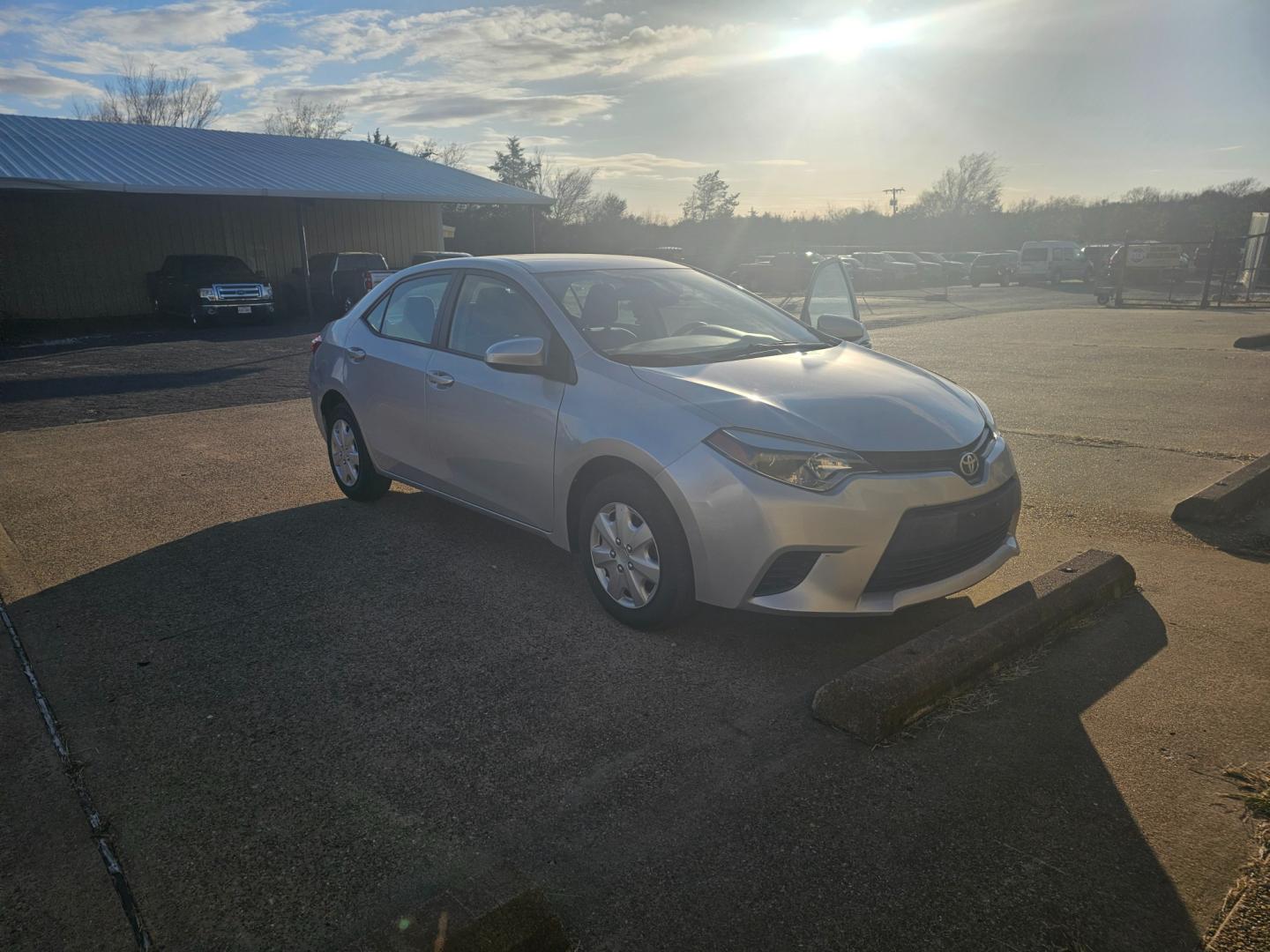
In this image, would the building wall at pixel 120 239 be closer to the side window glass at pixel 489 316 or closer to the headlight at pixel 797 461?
the side window glass at pixel 489 316

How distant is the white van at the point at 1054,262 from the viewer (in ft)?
137

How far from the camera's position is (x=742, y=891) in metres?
2.32

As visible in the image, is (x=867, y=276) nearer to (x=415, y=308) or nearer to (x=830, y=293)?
(x=830, y=293)

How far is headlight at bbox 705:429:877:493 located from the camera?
133 inches

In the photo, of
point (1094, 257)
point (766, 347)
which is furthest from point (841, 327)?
point (1094, 257)

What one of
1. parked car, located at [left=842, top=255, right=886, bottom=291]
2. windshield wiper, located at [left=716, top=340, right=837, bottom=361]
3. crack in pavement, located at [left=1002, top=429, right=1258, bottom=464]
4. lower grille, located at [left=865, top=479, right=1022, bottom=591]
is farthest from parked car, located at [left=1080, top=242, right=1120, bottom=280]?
lower grille, located at [left=865, top=479, right=1022, bottom=591]

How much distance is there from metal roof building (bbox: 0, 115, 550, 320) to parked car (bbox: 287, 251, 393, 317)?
62cm

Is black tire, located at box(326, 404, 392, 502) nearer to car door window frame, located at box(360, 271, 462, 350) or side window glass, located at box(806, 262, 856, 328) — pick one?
car door window frame, located at box(360, 271, 462, 350)

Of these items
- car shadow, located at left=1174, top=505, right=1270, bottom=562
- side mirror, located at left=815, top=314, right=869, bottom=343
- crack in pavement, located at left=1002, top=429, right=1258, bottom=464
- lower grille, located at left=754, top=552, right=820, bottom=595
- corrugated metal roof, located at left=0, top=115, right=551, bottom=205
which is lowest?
car shadow, located at left=1174, top=505, right=1270, bottom=562

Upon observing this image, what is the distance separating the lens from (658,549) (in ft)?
12.0

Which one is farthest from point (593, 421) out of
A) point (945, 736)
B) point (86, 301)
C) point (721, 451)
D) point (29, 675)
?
point (86, 301)

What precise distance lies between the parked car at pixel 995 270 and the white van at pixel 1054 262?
3.71 ft

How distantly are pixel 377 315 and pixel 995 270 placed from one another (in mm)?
45507

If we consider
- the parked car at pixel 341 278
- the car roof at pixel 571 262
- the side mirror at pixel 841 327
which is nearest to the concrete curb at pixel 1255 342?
the side mirror at pixel 841 327
